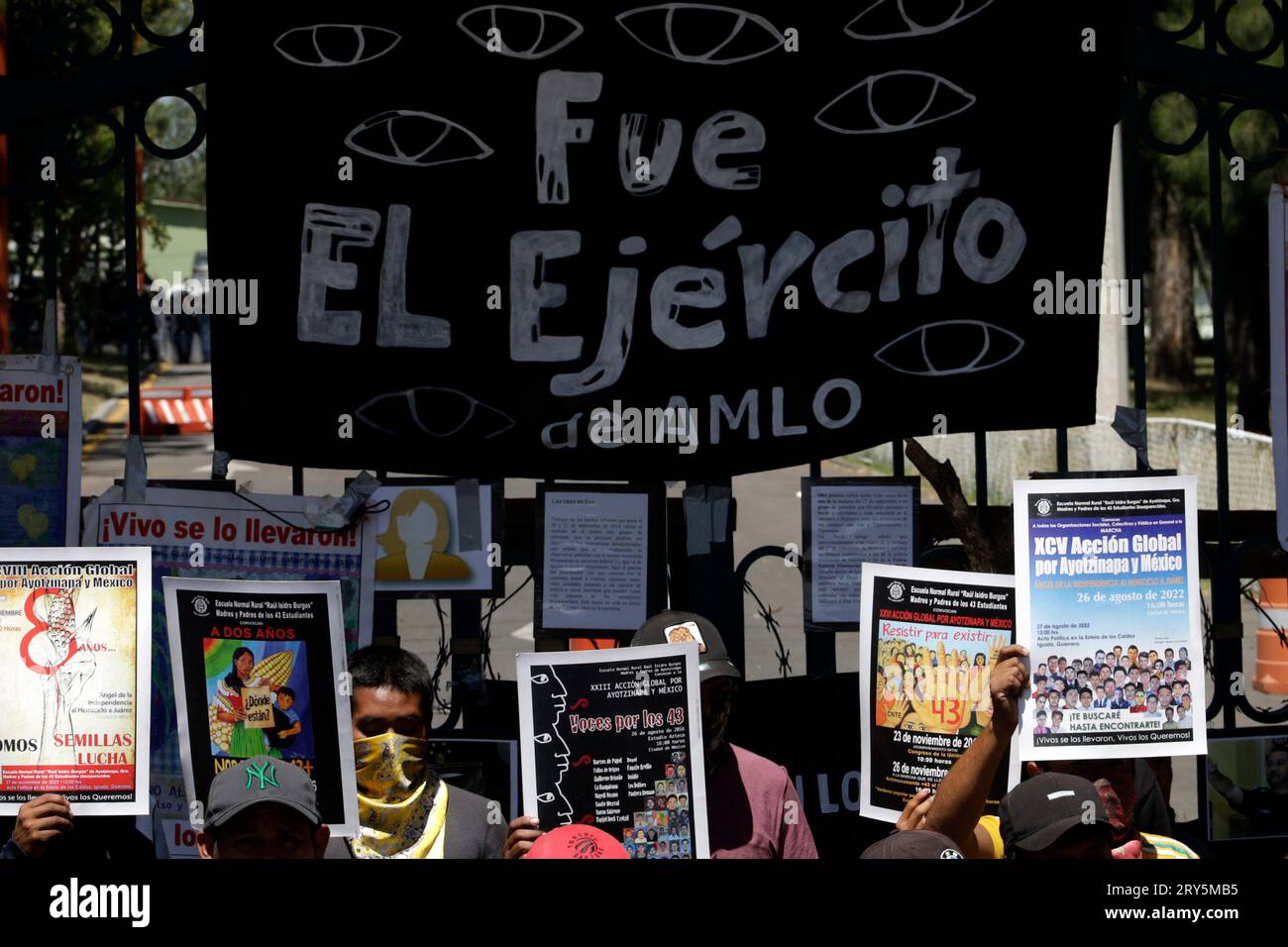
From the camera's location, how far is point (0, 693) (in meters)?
3.82

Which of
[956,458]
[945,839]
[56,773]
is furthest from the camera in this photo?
[956,458]

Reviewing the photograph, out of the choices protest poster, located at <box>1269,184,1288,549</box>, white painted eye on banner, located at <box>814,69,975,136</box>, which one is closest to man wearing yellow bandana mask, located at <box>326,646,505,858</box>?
white painted eye on banner, located at <box>814,69,975,136</box>

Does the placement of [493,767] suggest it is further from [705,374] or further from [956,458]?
[956,458]

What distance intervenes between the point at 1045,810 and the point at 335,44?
9.50ft

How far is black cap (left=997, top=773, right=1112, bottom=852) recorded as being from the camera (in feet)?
11.2

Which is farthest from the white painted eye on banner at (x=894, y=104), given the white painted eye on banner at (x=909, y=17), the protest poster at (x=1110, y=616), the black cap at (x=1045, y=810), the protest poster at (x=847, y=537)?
the black cap at (x=1045, y=810)

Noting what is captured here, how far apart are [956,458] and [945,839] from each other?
16054 mm

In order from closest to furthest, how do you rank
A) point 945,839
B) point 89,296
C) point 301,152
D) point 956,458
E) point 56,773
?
1. point 945,839
2. point 56,773
3. point 301,152
4. point 956,458
5. point 89,296

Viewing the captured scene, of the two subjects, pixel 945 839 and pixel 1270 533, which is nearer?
pixel 945 839

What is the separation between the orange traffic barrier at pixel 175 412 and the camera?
25875 millimetres

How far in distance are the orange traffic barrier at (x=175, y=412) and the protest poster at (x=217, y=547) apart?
2136 cm

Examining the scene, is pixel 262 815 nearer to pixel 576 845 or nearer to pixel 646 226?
pixel 576 845

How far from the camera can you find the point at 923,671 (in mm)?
4031

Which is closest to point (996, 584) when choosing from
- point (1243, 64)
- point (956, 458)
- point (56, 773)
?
point (1243, 64)
